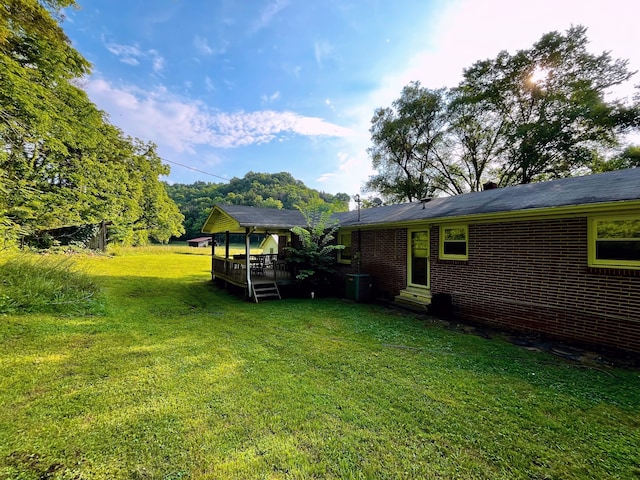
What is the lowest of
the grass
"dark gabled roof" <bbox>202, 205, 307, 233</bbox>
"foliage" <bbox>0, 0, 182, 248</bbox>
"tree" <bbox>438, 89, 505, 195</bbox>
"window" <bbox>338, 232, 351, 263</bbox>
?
the grass

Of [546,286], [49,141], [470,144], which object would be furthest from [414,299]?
[470,144]

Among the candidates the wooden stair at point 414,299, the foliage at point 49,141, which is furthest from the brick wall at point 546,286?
the foliage at point 49,141

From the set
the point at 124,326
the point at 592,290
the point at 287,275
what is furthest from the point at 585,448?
the point at 287,275

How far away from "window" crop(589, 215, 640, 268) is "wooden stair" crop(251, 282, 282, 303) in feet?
27.1

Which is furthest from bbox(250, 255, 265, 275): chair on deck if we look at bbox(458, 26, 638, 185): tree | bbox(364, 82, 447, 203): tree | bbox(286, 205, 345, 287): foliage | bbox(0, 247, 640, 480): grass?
bbox(458, 26, 638, 185): tree

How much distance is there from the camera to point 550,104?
778 inches

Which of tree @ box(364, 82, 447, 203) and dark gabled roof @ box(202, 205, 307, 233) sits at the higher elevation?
tree @ box(364, 82, 447, 203)

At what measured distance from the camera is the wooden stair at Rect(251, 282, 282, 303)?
31.6ft

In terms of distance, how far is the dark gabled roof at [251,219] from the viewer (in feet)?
30.8

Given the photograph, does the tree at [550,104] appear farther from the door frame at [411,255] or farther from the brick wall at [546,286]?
the brick wall at [546,286]

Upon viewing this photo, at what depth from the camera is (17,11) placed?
23.4ft

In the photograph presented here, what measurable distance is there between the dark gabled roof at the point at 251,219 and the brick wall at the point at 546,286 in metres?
5.73

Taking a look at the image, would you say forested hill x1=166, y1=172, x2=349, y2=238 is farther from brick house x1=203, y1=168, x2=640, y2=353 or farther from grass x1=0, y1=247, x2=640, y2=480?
grass x1=0, y1=247, x2=640, y2=480

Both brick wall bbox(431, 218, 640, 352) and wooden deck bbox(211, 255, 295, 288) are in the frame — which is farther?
wooden deck bbox(211, 255, 295, 288)
